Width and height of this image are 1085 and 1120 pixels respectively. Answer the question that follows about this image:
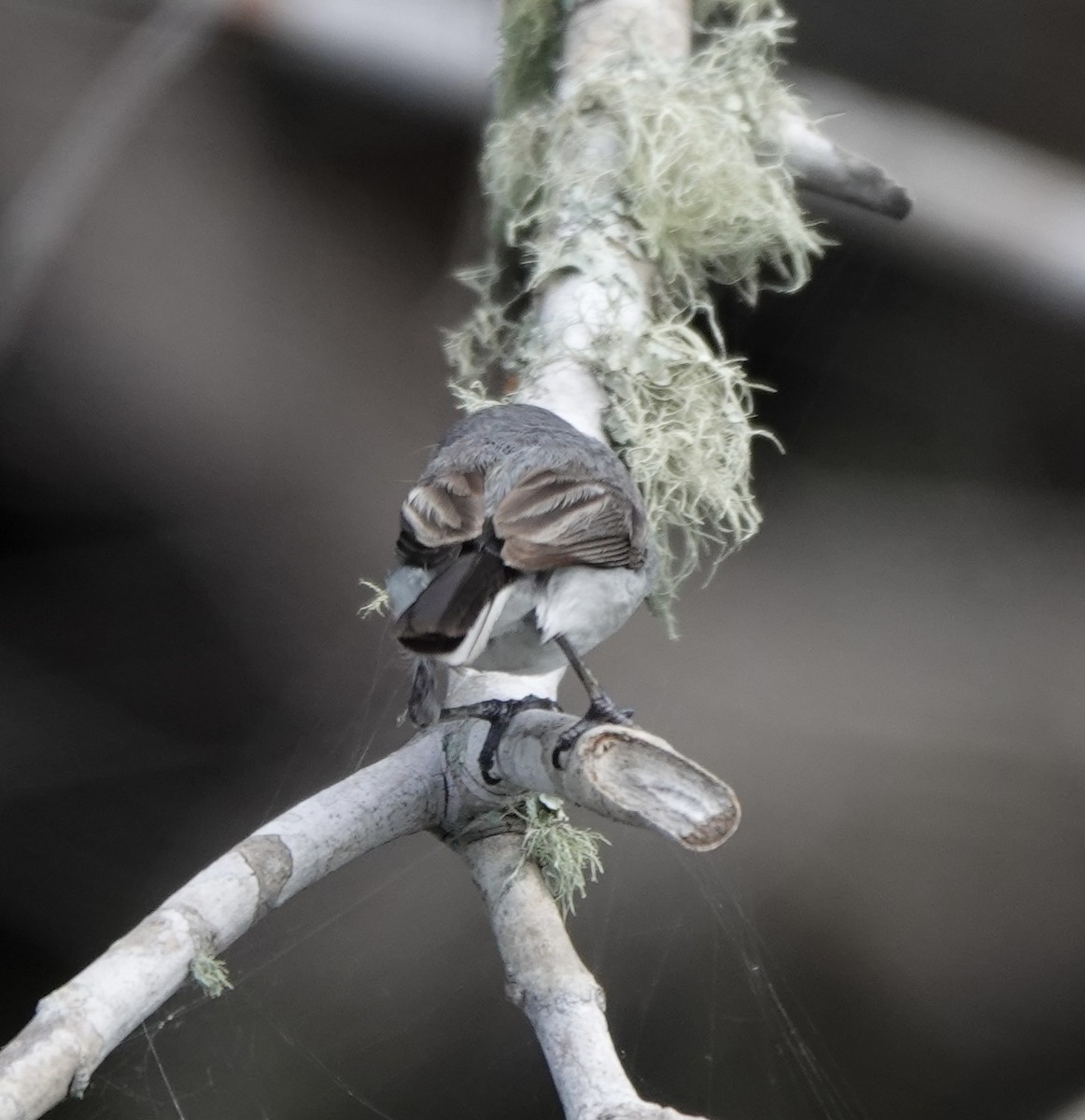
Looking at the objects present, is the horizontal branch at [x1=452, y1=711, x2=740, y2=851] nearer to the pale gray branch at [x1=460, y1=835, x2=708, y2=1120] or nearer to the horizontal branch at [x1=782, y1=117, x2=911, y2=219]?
the pale gray branch at [x1=460, y1=835, x2=708, y2=1120]

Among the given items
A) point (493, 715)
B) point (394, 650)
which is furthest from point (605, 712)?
point (394, 650)

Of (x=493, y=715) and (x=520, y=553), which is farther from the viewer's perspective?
(x=493, y=715)

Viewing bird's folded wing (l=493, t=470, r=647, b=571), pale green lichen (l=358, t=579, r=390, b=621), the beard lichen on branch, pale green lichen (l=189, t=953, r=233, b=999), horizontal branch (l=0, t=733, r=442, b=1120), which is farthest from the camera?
the beard lichen on branch

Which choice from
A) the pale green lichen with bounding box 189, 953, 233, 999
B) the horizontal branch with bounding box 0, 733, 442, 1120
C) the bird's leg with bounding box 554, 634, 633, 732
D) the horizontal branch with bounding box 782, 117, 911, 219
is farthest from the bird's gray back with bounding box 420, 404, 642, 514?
the horizontal branch with bounding box 782, 117, 911, 219

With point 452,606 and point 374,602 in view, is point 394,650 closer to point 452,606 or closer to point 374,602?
point 374,602

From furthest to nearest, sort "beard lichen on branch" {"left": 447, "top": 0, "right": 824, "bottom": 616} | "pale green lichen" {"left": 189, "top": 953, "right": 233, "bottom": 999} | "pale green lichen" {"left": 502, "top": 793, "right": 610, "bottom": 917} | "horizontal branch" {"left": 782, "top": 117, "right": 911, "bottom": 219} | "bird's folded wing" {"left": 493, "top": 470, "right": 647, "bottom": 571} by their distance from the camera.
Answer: "horizontal branch" {"left": 782, "top": 117, "right": 911, "bottom": 219} < "beard lichen on branch" {"left": 447, "top": 0, "right": 824, "bottom": 616} < "pale green lichen" {"left": 502, "top": 793, "right": 610, "bottom": 917} < "bird's folded wing" {"left": 493, "top": 470, "right": 647, "bottom": 571} < "pale green lichen" {"left": 189, "top": 953, "right": 233, "bottom": 999}

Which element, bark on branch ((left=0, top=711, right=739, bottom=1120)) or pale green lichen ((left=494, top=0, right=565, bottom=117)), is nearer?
bark on branch ((left=0, top=711, right=739, bottom=1120))

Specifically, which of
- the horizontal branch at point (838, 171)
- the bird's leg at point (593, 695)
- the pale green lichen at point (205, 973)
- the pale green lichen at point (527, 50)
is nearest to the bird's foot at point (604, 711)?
the bird's leg at point (593, 695)

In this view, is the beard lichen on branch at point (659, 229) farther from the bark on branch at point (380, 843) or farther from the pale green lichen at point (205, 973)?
the pale green lichen at point (205, 973)
